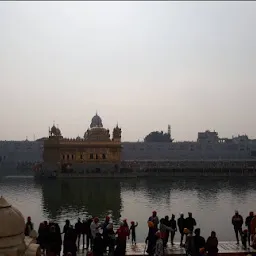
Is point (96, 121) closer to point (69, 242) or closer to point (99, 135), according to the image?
point (99, 135)

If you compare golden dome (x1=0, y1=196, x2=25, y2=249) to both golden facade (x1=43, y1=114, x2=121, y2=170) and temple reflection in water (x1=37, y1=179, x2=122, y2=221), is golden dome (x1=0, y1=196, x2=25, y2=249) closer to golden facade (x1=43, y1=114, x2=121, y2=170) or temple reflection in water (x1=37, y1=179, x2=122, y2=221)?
temple reflection in water (x1=37, y1=179, x2=122, y2=221)

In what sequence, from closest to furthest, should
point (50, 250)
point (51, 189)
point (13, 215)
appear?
point (13, 215), point (50, 250), point (51, 189)

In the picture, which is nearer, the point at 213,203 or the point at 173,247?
the point at 173,247

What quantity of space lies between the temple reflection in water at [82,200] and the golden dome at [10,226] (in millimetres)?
13957

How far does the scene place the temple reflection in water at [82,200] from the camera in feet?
67.7

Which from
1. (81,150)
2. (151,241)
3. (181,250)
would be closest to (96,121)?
(81,150)

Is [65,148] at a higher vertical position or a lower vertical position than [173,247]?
higher

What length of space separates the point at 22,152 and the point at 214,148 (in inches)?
1617

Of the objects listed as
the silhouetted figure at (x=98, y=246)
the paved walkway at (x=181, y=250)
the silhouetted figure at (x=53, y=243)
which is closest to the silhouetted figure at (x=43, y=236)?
the silhouetted figure at (x=53, y=243)

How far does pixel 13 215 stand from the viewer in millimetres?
5156

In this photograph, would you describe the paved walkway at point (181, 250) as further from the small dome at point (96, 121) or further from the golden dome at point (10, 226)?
the small dome at point (96, 121)

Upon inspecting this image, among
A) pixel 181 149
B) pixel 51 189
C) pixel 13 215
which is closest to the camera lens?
pixel 13 215

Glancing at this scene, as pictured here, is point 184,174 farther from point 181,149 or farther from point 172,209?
point 181,149

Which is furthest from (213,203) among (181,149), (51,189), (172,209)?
(181,149)
